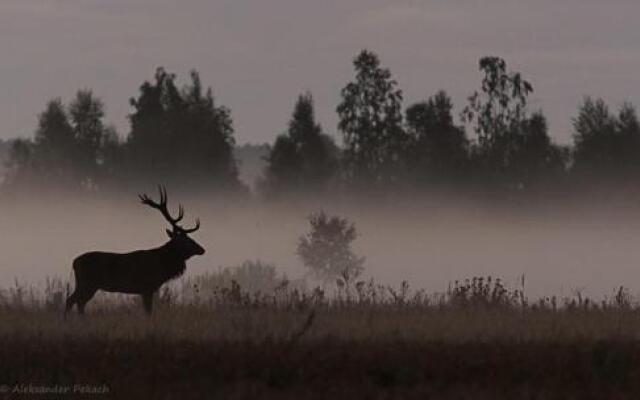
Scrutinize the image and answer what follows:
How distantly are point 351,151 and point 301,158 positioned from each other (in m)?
5.70

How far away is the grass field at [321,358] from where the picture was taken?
1291 cm

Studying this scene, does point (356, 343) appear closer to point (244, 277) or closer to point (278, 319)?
point (278, 319)

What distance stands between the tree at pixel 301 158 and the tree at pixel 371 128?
2643 mm

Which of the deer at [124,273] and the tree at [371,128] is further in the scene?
the tree at [371,128]

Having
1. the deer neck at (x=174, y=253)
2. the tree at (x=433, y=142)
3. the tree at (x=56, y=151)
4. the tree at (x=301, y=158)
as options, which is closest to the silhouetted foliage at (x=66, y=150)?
the tree at (x=56, y=151)

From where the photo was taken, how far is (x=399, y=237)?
323ft

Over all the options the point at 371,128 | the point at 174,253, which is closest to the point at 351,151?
the point at 371,128

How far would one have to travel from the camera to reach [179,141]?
8688 cm

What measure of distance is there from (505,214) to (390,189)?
9900 millimetres

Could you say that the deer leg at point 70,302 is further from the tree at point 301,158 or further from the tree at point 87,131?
the tree at point 87,131

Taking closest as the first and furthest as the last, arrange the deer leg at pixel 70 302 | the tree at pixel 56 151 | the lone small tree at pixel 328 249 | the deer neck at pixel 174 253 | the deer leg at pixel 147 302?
the deer leg at pixel 70 302
the deer leg at pixel 147 302
the deer neck at pixel 174 253
the lone small tree at pixel 328 249
the tree at pixel 56 151

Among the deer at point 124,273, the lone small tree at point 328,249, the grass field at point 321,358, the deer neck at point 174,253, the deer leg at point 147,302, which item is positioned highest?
the lone small tree at point 328,249

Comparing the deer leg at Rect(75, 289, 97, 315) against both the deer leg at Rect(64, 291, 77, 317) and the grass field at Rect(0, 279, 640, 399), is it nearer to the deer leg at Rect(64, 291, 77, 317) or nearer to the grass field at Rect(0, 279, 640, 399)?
the deer leg at Rect(64, 291, 77, 317)

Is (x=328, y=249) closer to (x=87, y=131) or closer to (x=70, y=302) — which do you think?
(x=87, y=131)
